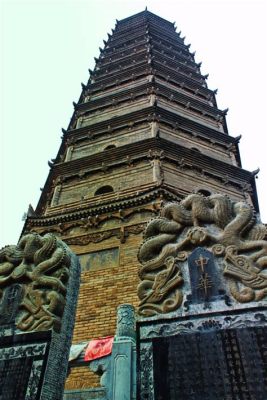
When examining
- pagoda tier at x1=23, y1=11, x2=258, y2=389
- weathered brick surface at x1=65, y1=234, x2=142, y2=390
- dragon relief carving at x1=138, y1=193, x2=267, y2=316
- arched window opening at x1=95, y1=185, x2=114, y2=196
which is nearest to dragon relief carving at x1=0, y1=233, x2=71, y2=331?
dragon relief carving at x1=138, y1=193, x2=267, y2=316

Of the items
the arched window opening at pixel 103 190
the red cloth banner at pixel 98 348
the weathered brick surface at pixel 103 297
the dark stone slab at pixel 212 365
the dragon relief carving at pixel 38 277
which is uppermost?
the arched window opening at pixel 103 190

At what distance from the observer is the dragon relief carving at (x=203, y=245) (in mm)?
4180

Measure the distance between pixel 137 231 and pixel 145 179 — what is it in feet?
8.24


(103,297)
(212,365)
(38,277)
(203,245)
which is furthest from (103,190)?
(212,365)

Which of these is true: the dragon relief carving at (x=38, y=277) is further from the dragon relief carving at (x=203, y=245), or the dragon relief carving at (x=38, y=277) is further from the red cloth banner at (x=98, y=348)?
the red cloth banner at (x=98, y=348)

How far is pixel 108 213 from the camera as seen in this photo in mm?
11227

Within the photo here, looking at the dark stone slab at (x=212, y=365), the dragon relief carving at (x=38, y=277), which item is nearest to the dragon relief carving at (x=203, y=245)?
the dark stone slab at (x=212, y=365)

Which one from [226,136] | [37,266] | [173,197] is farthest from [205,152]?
[37,266]

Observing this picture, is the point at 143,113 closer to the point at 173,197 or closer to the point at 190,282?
the point at 173,197

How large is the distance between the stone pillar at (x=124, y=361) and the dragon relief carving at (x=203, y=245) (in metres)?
0.20

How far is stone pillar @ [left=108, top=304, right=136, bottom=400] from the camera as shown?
3.66 m

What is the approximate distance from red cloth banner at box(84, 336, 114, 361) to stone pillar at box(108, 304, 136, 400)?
3.41 m

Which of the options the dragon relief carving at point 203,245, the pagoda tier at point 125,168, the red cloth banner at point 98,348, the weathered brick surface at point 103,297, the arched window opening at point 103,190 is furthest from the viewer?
the arched window opening at point 103,190

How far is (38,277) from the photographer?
4801 mm
